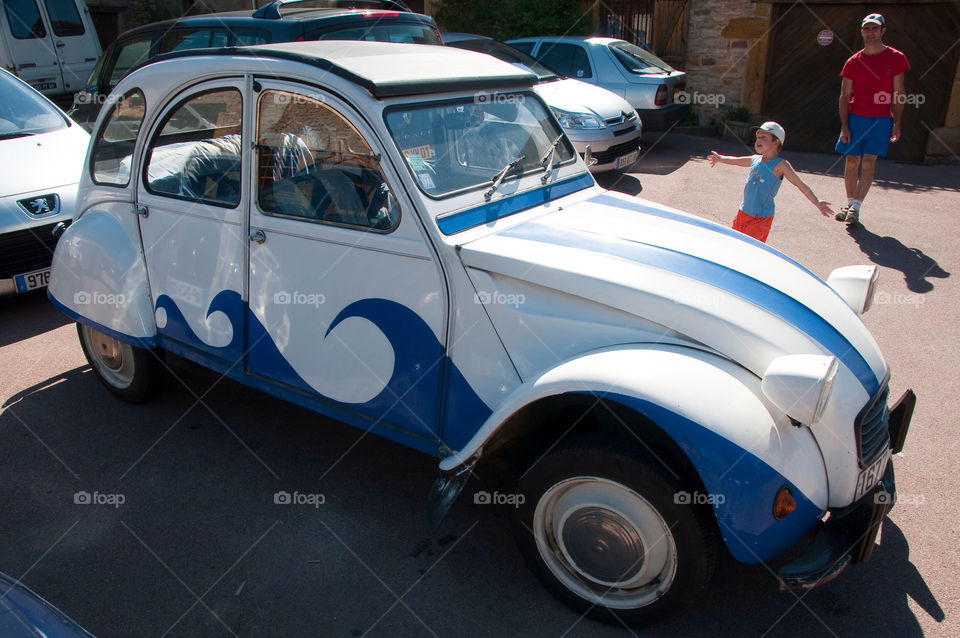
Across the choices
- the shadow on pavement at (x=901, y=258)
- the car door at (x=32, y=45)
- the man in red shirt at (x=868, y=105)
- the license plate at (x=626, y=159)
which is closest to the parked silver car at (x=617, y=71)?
the license plate at (x=626, y=159)

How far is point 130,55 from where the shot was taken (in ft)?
24.9

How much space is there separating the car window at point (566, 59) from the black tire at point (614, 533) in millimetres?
9578

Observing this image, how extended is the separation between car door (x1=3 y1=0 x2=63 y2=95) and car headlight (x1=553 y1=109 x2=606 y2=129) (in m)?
10.4

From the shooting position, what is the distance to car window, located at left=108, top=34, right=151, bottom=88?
7.40m

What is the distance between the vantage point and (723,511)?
2.33m

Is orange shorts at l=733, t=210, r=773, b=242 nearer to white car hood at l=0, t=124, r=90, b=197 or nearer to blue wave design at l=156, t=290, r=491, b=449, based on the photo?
blue wave design at l=156, t=290, r=491, b=449

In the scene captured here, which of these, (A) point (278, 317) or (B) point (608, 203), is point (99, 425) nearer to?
(A) point (278, 317)

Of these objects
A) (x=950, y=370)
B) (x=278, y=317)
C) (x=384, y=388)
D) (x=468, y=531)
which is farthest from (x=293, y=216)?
(x=950, y=370)

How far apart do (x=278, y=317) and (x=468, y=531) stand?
1325mm

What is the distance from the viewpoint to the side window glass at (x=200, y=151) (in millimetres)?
3428

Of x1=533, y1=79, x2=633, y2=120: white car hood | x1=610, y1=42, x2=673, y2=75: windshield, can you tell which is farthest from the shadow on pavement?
x1=610, y1=42, x2=673, y2=75: windshield

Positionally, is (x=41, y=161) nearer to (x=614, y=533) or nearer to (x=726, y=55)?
(x=614, y=533)

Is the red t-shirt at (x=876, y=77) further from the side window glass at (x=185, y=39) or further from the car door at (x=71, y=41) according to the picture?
the car door at (x=71, y=41)

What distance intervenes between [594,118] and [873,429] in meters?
7.01
